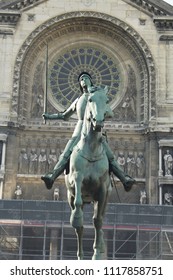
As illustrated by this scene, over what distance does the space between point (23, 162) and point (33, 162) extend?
16.2 inches

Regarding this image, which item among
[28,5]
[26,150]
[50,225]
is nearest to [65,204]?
[50,225]

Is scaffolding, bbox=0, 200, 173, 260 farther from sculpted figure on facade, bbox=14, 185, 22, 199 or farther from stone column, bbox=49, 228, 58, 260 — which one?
sculpted figure on facade, bbox=14, 185, 22, 199

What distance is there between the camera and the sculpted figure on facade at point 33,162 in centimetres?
2370

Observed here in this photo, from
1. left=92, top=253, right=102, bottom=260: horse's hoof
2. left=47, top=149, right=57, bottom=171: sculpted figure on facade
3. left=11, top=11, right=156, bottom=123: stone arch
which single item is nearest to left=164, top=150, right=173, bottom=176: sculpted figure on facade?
left=11, top=11, right=156, bottom=123: stone arch

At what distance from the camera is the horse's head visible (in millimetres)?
7148

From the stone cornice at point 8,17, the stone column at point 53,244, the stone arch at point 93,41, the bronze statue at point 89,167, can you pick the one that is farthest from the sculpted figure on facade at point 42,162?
the bronze statue at point 89,167

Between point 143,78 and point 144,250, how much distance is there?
24.6ft

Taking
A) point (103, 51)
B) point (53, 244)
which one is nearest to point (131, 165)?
point (53, 244)

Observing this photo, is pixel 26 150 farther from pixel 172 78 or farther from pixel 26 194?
pixel 172 78

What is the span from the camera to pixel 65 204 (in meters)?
22.5

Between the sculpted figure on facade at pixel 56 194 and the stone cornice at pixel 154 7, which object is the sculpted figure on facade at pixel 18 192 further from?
the stone cornice at pixel 154 7

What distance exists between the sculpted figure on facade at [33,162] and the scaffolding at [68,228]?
172 cm

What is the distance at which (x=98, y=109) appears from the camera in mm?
7227

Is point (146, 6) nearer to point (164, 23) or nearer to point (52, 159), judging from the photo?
point (164, 23)
